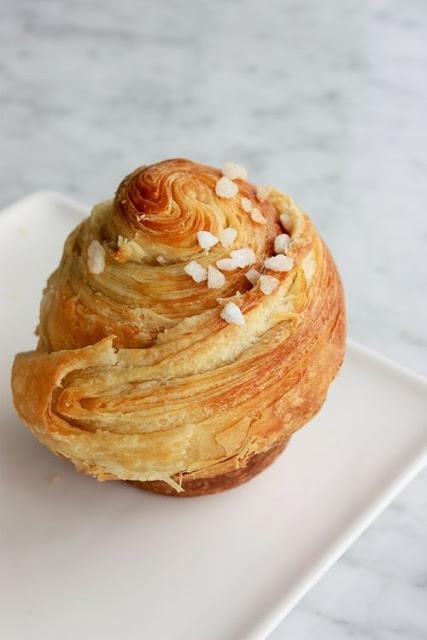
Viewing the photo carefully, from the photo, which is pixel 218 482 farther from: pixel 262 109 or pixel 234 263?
pixel 262 109

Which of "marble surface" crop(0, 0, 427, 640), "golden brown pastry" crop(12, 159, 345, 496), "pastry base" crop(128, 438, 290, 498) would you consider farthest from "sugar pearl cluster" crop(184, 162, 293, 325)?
"marble surface" crop(0, 0, 427, 640)

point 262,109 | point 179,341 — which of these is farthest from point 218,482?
point 262,109

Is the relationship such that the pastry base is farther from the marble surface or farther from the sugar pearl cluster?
the marble surface

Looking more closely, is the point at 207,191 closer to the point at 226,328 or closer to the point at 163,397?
the point at 226,328

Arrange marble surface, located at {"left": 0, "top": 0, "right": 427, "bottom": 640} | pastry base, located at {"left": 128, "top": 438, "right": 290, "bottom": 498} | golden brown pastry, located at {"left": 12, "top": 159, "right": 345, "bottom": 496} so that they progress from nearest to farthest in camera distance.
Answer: golden brown pastry, located at {"left": 12, "top": 159, "right": 345, "bottom": 496} < pastry base, located at {"left": 128, "top": 438, "right": 290, "bottom": 498} < marble surface, located at {"left": 0, "top": 0, "right": 427, "bottom": 640}

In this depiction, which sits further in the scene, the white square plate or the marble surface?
the marble surface

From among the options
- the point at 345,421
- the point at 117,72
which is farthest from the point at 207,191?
the point at 117,72

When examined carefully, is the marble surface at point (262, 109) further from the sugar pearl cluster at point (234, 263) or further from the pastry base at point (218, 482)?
the sugar pearl cluster at point (234, 263)
